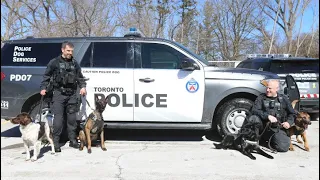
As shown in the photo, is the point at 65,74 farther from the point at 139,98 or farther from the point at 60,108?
the point at 139,98

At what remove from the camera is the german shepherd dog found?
5.06 m

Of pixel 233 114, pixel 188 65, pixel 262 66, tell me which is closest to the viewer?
pixel 188 65

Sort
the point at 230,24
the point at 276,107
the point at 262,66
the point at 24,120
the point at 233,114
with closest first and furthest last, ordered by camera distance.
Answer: the point at 24,120
the point at 276,107
the point at 233,114
the point at 262,66
the point at 230,24

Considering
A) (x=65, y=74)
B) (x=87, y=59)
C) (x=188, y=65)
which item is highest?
(x=87, y=59)

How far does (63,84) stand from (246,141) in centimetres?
310

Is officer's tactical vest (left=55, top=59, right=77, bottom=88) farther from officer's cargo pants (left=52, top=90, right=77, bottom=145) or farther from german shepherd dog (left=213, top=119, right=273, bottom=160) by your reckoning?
german shepherd dog (left=213, top=119, right=273, bottom=160)

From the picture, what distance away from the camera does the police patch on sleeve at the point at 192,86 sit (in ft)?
17.6

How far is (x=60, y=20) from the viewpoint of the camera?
8625mm

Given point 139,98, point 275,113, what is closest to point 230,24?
point 275,113

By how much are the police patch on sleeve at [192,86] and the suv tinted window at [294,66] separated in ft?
9.93

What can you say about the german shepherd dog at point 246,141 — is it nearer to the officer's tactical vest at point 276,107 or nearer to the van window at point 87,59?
the officer's tactical vest at point 276,107

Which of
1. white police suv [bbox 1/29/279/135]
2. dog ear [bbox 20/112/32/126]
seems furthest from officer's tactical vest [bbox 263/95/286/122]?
dog ear [bbox 20/112/32/126]

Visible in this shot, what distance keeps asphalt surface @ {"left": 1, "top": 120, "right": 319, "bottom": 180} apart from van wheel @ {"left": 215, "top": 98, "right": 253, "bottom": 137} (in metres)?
0.44

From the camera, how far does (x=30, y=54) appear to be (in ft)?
18.4
